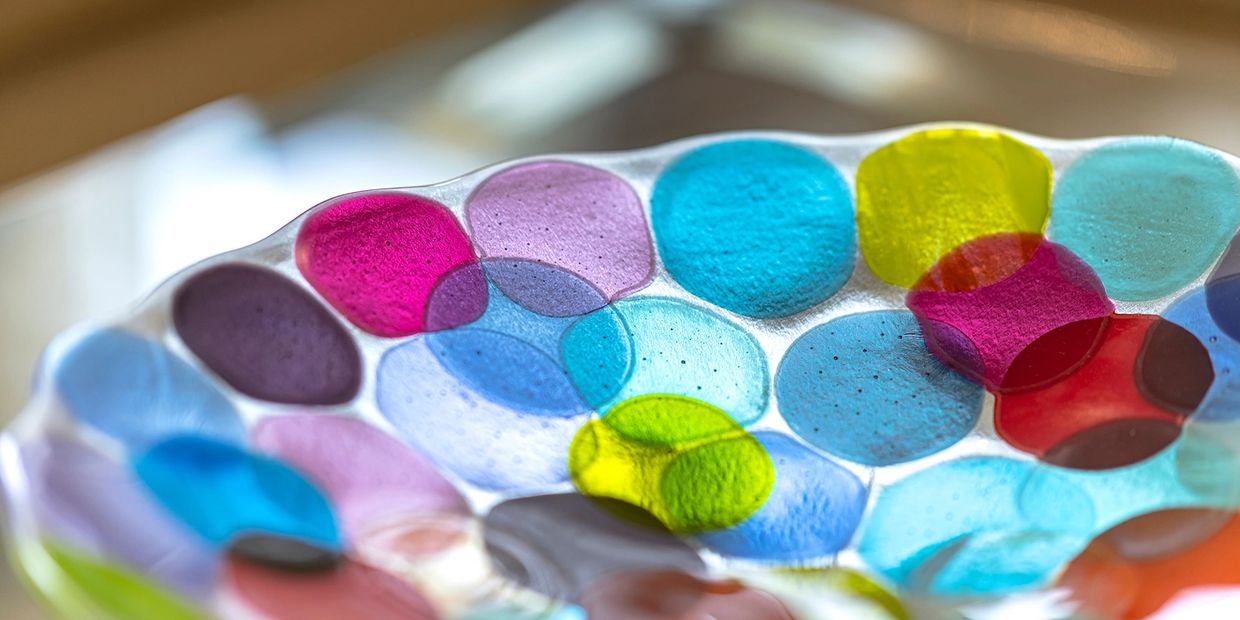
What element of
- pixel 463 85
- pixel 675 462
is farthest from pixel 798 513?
pixel 463 85

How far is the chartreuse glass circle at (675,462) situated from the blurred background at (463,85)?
22 centimetres

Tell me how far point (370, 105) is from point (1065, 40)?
1.17 feet

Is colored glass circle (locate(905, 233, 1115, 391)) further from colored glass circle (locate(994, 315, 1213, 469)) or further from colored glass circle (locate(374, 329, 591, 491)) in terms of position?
colored glass circle (locate(374, 329, 591, 491))

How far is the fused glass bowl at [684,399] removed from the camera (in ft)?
1.06

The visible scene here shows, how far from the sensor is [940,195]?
1.41 feet

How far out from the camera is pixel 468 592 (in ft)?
1.06

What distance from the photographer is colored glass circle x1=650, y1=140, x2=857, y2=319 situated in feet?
1.35

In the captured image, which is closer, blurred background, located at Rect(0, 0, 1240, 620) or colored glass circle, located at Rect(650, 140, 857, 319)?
colored glass circle, located at Rect(650, 140, 857, 319)

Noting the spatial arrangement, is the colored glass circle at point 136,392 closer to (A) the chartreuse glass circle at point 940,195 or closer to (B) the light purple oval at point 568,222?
(B) the light purple oval at point 568,222

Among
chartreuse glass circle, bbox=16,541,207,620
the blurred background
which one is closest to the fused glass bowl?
chartreuse glass circle, bbox=16,541,207,620

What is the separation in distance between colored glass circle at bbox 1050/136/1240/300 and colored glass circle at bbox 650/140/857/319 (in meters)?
0.07

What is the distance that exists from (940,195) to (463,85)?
32 centimetres

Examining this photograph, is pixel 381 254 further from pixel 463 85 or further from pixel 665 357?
pixel 463 85

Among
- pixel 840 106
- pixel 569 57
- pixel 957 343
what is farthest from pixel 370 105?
pixel 957 343
